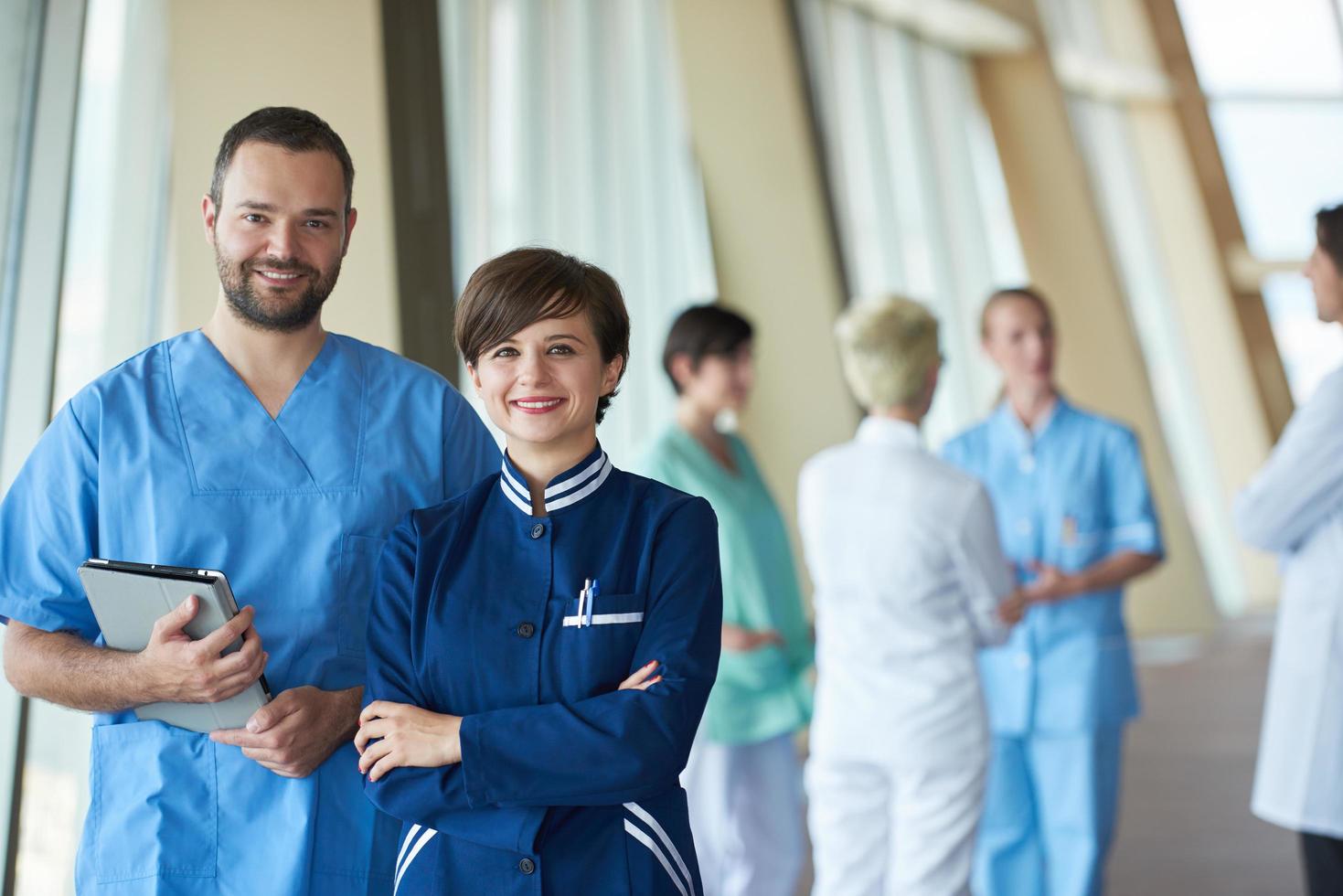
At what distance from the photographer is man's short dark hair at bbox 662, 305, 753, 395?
9.06 feet

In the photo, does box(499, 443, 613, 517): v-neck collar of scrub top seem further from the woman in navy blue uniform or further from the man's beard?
the man's beard

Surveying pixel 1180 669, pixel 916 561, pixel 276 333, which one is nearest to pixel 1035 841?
pixel 916 561

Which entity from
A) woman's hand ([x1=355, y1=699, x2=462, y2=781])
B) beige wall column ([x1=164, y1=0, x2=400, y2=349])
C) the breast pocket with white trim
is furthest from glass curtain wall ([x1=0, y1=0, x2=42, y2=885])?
the breast pocket with white trim

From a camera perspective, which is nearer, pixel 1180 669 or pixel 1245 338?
pixel 1180 669

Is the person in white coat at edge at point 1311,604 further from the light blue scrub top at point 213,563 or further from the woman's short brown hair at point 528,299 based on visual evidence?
the light blue scrub top at point 213,563

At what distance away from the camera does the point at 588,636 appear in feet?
3.94

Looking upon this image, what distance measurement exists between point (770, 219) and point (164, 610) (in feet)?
12.4

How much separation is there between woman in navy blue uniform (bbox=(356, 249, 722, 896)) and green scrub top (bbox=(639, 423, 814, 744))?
4.54 feet

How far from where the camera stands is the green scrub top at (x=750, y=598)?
104 inches

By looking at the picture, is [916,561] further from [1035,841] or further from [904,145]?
[904,145]

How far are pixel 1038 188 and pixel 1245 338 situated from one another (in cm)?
136

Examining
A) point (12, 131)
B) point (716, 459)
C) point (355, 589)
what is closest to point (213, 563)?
point (355, 589)

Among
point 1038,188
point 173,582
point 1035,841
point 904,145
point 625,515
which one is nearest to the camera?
point 173,582

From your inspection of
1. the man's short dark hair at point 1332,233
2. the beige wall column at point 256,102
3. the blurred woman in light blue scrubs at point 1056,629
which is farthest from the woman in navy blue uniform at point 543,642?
the blurred woman in light blue scrubs at point 1056,629
